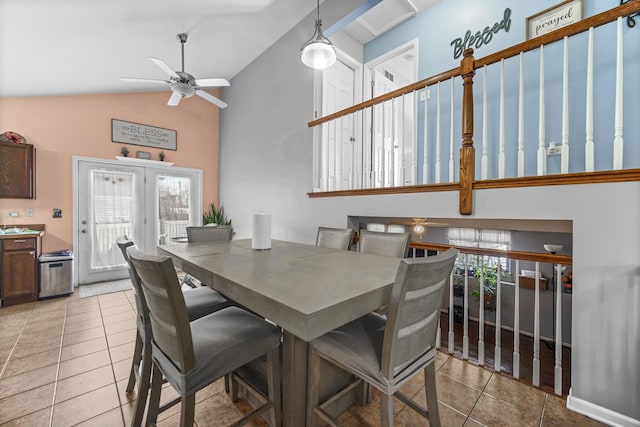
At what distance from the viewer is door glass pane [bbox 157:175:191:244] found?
16.3ft

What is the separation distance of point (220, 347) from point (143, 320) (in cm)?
54

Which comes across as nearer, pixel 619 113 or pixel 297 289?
pixel 297 289

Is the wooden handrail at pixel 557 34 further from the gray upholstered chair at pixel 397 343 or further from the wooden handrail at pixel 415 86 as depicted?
the gray upholstered chair at pixel 397 343

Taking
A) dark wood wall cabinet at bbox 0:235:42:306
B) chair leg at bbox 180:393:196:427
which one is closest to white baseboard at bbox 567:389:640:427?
chair leg at bbox 180:393:196:427

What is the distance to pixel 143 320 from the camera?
137cm

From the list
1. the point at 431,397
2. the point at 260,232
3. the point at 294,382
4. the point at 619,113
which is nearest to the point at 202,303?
the point at 260,232

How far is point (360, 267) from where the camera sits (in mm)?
1488

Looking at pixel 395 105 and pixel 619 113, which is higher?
pixel 395 105

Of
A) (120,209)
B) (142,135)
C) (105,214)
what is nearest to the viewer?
(105,214)

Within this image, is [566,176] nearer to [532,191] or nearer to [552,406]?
[532,191]

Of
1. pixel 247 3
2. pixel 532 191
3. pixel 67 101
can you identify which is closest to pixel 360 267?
pixel 532 191

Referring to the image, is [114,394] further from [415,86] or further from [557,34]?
[557,34]

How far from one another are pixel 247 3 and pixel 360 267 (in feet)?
12.1

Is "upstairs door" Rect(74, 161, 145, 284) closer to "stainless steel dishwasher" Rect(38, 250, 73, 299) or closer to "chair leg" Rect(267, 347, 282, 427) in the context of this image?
"stainless steel dishwasher" Rect(38, 250, 73, 299)
